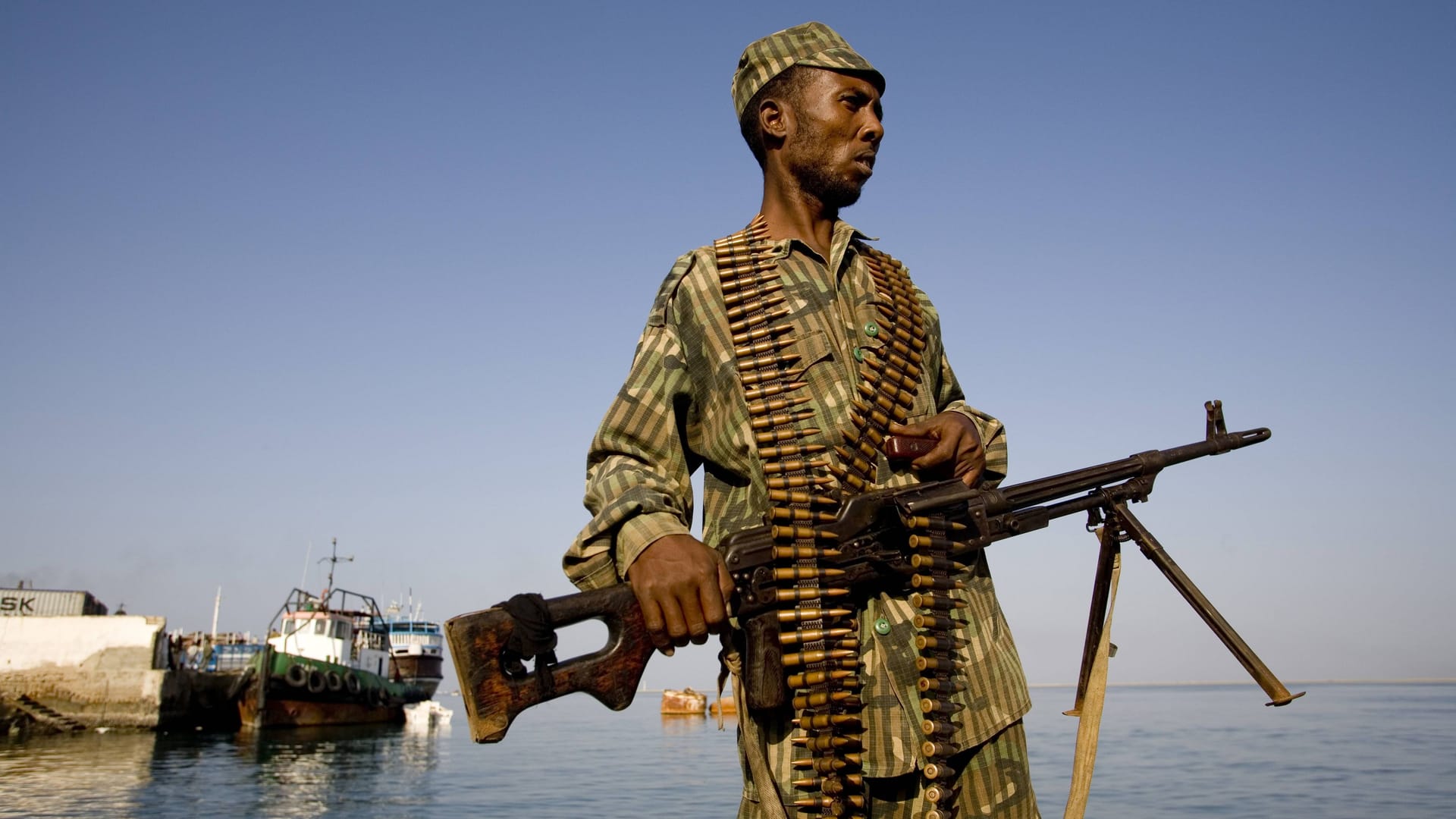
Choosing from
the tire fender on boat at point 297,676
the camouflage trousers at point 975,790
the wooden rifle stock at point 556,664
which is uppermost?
the wooden rifle stock at point 556,664

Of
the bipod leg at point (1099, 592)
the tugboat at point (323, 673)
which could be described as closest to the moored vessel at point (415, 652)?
the tugboat at point (323, 673)

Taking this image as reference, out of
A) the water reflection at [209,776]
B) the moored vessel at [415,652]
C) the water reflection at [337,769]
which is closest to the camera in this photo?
the water reflection at [209,776]

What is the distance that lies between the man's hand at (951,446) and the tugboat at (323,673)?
50.8m

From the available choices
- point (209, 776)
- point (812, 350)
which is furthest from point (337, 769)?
point (812, 350)

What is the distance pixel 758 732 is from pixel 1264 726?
7399 centimetres

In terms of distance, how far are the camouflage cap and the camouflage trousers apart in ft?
6.98

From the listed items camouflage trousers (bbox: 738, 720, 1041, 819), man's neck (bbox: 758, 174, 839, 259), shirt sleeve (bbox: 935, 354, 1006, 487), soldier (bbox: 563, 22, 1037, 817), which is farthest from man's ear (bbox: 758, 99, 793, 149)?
camouflage trousers (bbox: 738, 720, 1041, 819)

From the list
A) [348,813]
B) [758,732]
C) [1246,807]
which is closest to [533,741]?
[348,813]

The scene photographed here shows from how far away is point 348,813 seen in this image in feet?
77.2

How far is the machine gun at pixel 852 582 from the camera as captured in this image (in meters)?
2.26

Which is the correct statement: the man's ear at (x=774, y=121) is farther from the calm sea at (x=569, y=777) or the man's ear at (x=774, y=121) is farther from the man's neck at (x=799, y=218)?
the calm sea at (x=569, y=777)

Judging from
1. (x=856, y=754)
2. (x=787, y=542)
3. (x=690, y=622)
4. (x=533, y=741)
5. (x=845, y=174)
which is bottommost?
(x=533, y=741)

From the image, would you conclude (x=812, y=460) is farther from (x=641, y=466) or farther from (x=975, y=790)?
(x=975, y=790)

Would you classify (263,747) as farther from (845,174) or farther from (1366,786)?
(845,174)
